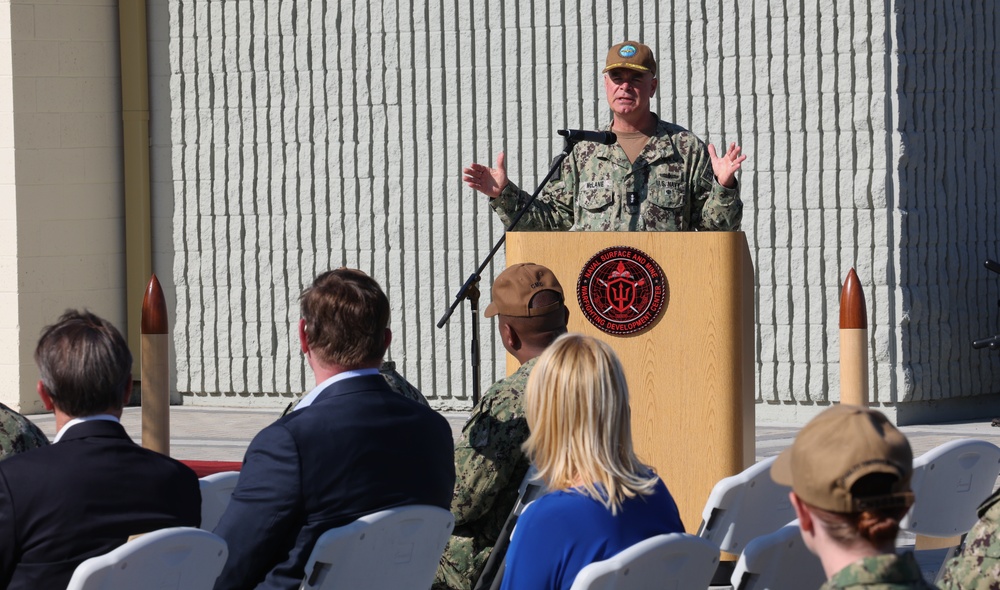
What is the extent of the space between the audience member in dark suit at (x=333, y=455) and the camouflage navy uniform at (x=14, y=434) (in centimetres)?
65

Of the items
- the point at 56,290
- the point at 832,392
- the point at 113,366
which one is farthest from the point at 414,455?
the point at 56,290

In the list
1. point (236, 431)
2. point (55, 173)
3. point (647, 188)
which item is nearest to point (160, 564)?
point (647, 188)

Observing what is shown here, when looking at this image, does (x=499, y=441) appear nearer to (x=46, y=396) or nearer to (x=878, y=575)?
(x=46, y=396)

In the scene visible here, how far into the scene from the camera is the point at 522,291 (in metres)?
3.89

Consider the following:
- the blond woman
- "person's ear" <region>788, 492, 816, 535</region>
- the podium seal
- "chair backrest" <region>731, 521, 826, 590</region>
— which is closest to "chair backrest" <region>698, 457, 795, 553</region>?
"chair backrest" <region>731, 521, 826, 590</region>

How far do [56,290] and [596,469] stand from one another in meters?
7.79

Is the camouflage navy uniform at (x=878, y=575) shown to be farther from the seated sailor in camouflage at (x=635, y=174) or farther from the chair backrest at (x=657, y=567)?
the seated sailor in camouflage at (x=635, y=174)

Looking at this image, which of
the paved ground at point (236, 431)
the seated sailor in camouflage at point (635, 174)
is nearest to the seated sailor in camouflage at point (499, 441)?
the seated sailor in camouflage at point (635, 174)

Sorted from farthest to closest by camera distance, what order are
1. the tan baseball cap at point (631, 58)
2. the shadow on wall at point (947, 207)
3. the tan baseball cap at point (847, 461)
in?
the shadow on wall at point (947, 207) → the tan baseball cap at point (631, 58) → the tan baseball cap at point (847, 461)

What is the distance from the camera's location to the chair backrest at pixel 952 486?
399 cm

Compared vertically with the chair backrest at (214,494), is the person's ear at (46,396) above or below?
above

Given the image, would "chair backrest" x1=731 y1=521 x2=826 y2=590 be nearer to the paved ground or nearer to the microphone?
the microphone

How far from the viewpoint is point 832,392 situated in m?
8.93

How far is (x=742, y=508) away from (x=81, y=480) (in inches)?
61.9
